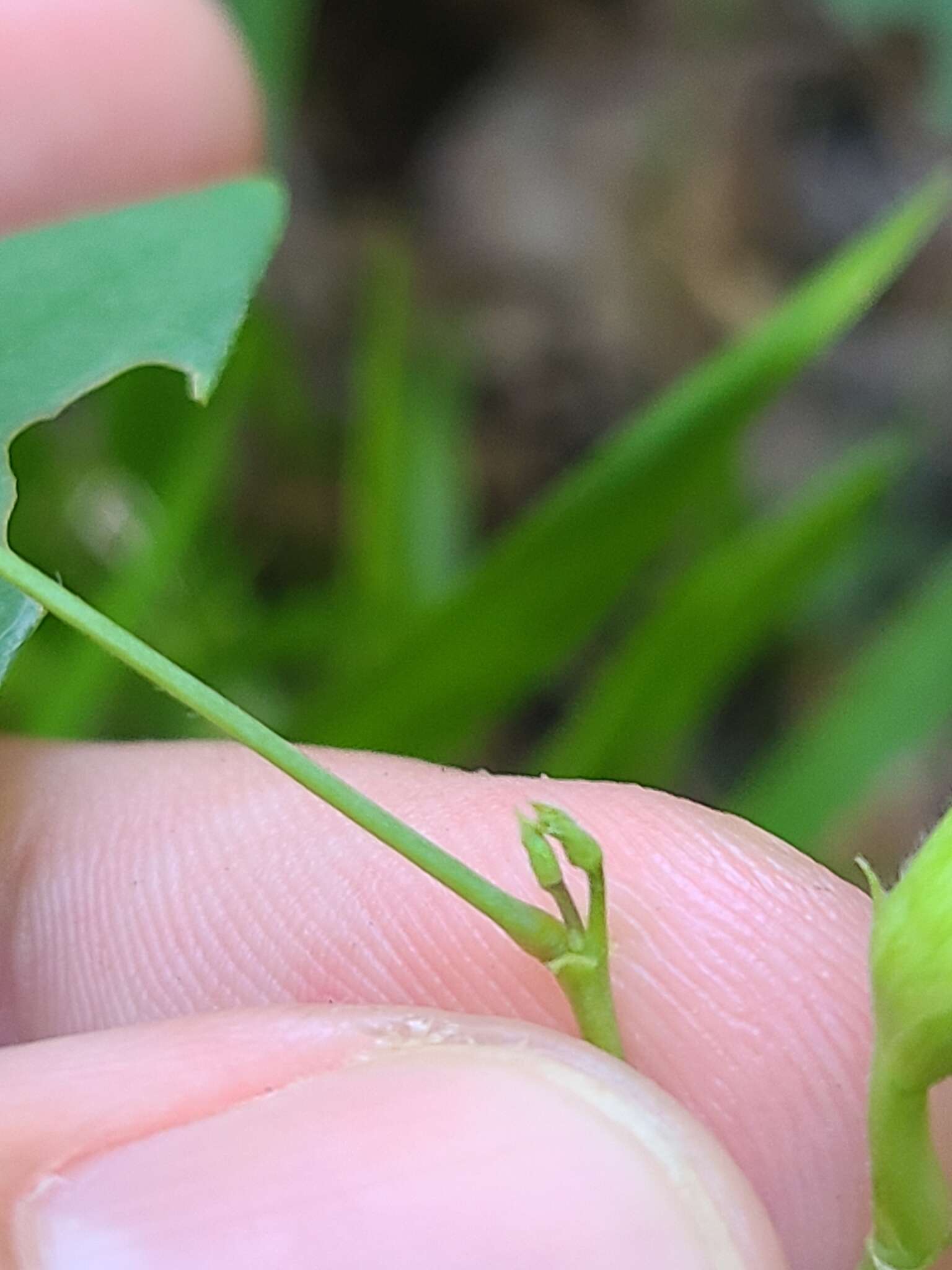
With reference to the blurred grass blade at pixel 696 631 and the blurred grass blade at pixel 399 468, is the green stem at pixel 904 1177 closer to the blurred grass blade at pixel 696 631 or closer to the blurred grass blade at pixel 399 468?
the blurred grass blade at pixel 696 631

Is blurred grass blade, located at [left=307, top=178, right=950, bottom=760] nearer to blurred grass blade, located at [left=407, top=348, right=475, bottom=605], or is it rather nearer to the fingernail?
blurred grass blade, located at [left=407, top=348, right=475, bottom=605]

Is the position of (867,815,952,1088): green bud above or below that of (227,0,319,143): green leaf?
below

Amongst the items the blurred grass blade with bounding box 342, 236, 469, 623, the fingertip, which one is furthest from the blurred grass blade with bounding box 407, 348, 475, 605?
the fingertip

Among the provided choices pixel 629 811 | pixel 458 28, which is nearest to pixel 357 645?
pixel 629 811

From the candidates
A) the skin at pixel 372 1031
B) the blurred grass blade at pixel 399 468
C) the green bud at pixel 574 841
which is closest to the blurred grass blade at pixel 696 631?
the blurred grass blade at pixel 399 468

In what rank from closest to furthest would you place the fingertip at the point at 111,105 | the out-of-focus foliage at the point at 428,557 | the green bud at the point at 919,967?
1. the green bud at the point at 919,967
2. the fingertip at the point at 111,105
3. the out-of-focus foliage at the point at 428,557

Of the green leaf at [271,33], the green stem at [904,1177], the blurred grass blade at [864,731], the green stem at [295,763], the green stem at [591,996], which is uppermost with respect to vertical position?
the green leaf at [271,33]

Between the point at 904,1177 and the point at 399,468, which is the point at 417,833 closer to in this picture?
the point at 904,1177

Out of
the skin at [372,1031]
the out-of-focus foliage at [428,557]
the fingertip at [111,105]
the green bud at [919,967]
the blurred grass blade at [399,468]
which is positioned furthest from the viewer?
the blurred grass blade at [399,468]
